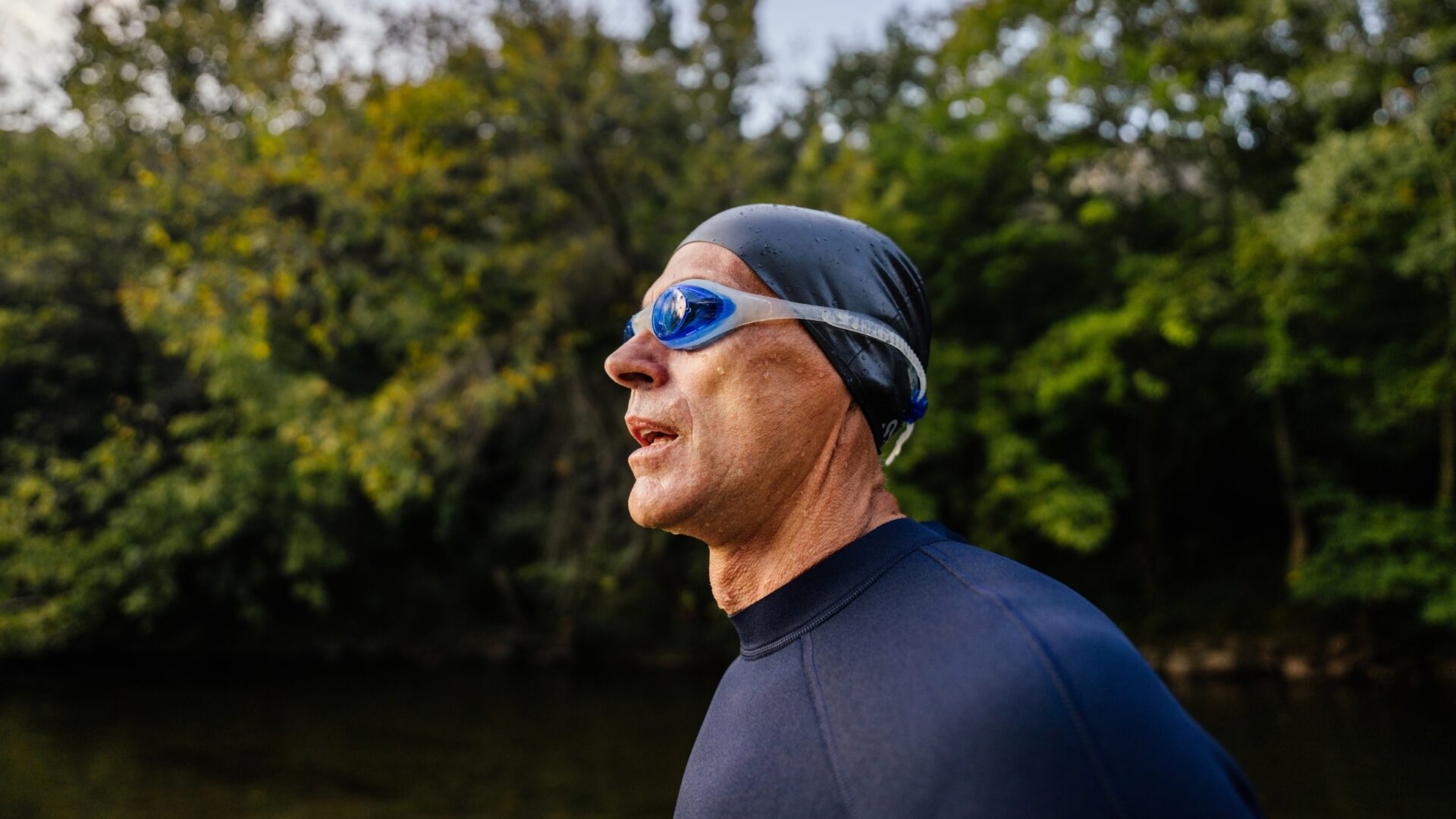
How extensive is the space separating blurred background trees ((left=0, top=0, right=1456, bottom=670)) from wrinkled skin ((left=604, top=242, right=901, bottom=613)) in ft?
27.3

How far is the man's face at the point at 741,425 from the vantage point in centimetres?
130

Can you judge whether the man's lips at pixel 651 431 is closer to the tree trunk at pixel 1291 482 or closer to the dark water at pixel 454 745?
the dark water at pixel 454 745

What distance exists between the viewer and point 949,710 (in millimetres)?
954

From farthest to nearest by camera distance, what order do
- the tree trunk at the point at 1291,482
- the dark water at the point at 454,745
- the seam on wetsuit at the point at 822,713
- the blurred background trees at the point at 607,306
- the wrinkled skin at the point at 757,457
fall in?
1. the tree trunk at the point at 1291,482
2. the blurred background trees at the point at 607,306
3. the dark water at the point at 454,745
4. the wrinkled skin at the point at 757,457
5. the seam on wetsuit at the point at 822,713

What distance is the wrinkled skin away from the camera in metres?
1.30

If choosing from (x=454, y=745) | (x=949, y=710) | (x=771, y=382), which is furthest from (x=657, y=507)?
(x=454, y=745)

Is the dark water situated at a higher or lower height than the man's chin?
lower

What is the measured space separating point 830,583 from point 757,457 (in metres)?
0.19

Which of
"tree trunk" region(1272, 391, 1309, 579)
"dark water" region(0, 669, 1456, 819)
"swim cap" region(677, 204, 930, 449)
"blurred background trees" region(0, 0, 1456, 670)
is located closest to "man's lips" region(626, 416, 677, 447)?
"swim cap" region(677, 204, 930, 449)

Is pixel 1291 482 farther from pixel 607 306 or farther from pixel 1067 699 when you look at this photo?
pixel 1067 699

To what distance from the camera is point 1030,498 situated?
1438 cm

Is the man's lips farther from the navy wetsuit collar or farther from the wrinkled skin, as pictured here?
the navy wetsuit collar

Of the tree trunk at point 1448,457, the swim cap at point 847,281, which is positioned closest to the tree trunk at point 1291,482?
the tree trunk at point 1448,457

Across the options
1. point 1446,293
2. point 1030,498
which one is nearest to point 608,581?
point 1030,498
